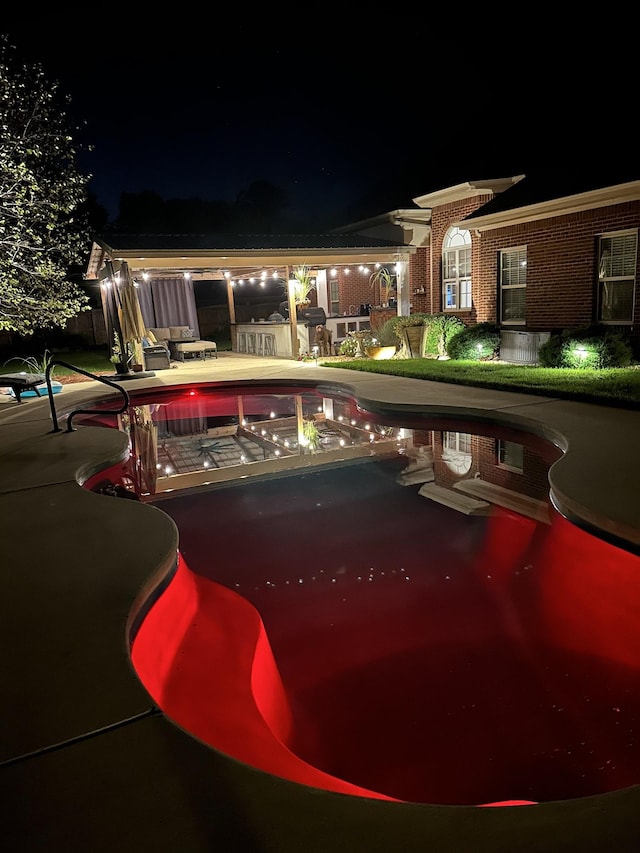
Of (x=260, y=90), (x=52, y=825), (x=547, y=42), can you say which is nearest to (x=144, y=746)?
(x=52, y=825)

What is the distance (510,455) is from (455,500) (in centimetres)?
146

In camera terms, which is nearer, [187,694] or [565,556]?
[187,694]

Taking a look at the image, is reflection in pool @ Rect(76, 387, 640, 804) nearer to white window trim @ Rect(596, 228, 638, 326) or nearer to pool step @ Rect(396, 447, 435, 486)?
pool step @ Rect(396, 447, 435, 486)

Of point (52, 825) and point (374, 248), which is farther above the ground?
point (374, 248)

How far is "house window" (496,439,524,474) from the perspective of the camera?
638 centimetres

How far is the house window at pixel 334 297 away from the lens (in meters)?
21.0

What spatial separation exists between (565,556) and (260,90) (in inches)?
2356

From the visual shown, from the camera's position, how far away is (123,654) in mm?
2580

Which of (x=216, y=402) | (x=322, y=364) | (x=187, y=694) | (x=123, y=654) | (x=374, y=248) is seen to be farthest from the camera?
(x=374, y=248)

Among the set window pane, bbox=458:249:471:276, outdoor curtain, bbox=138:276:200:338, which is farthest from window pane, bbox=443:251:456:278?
outdoor curtain, bbox=138:276:200:338

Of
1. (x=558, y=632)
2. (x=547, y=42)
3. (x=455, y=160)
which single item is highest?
(x=547, y=42)

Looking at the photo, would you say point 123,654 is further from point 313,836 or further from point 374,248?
point 374,248

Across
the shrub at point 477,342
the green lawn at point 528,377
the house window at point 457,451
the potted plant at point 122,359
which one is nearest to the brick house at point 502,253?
the shrub at point 477,342

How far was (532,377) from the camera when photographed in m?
9.90
